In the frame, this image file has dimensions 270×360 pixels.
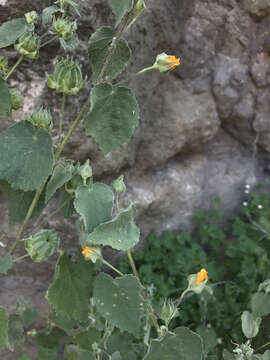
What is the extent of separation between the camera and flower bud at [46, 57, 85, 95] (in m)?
0.76

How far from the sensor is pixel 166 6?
126cm

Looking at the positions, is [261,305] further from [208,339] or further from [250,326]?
[208,339]

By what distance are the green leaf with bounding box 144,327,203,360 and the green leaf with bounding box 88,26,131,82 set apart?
1.82ft

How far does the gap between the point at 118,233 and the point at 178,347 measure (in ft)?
0.94

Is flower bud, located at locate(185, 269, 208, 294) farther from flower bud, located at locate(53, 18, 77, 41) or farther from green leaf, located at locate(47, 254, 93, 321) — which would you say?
flower bud, located at locate(53, 18, 77, 41)

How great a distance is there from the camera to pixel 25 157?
0.75m

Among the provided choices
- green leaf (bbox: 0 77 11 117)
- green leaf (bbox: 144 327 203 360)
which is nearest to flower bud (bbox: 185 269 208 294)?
green leaf (bbox: 144 327 203 360)

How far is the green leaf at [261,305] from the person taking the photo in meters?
0.98

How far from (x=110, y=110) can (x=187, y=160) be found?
887mm

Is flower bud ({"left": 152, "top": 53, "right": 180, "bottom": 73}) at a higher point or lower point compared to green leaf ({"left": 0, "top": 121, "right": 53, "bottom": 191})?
higher

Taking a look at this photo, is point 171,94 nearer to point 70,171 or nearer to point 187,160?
point 187,160

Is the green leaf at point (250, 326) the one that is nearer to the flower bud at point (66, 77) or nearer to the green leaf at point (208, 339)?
the green leaf at point (208, 339)

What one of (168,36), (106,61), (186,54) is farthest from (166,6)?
(106,61)

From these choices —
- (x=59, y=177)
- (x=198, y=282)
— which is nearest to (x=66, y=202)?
(x=59, y=177)
